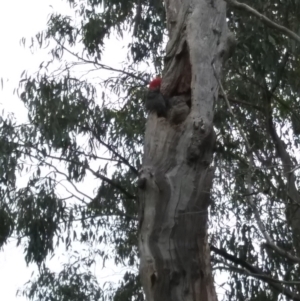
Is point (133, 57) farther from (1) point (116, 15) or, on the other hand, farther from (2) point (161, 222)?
(2) point (161, 222)

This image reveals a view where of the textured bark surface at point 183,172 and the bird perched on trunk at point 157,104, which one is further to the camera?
the bird perched on trunk at point 157,104

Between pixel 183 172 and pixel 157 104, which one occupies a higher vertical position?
pixel 157 104

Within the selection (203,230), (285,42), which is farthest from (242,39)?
(203,230)

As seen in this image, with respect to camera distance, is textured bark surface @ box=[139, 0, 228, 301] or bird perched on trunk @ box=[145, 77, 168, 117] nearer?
textured bark surface @ box=[139, 0, 228, 301]

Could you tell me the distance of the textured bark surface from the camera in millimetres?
3938

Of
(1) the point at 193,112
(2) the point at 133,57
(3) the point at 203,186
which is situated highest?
(2) the point at 133,57

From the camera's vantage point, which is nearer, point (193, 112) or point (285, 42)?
point (193, 112)

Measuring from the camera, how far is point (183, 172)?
422 centimetres

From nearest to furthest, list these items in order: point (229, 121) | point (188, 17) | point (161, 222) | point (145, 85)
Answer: point (161, 222) < point (188, 17) < point (229, 121) < point (145, 85)

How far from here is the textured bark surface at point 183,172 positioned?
394 centimetres

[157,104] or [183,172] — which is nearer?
[183,172]

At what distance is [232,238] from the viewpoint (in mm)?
7227

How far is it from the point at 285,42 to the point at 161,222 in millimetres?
3615

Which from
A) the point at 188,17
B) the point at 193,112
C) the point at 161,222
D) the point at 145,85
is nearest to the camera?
the point at 161,222
